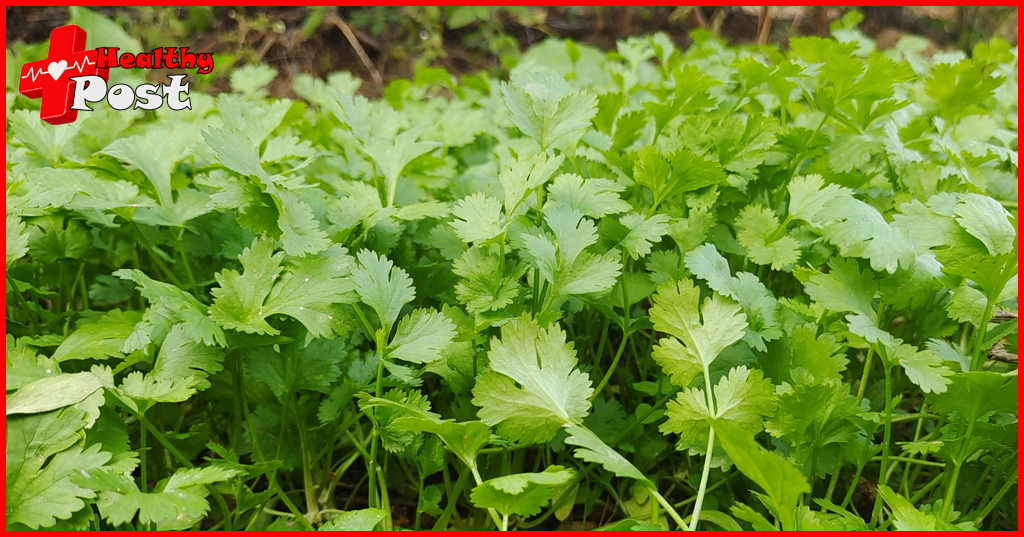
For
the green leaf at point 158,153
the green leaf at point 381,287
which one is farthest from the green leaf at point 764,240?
the green leaf at point 158,153

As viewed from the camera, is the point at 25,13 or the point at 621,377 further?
the point at 25,13

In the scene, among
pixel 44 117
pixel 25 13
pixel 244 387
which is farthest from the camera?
pixel 25 13

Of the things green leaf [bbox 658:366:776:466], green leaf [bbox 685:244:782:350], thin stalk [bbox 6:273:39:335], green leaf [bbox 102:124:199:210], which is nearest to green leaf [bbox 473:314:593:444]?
green leaf [bbox 658:366:776:466]

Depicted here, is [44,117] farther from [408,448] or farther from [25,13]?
[25,13]

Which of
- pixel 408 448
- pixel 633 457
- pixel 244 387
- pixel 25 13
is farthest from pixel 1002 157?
pixel 25 13

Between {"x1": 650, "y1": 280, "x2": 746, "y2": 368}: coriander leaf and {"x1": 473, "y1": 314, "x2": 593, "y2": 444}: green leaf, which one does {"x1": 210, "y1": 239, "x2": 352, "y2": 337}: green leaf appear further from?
{"x1": 650, "y1": 280, "x2": 746, "y2": 368}: coriander leaf

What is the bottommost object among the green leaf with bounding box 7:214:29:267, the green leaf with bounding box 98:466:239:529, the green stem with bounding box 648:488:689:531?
the green stem with bounding box 648:488:689:531

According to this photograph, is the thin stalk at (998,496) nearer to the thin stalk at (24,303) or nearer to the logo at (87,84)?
the thin stalk at (24,303)
